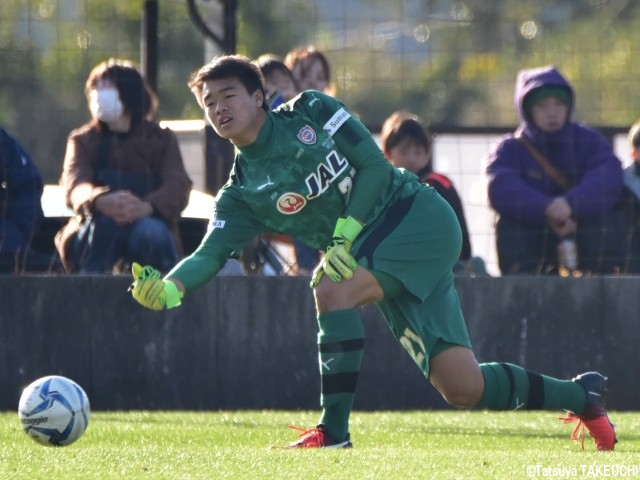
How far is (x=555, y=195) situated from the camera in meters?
9.43

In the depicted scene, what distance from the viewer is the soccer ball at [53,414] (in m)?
6.20

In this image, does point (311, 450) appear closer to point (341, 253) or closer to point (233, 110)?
point (341, 253)

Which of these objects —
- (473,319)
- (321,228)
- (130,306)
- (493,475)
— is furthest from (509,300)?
(493,475)

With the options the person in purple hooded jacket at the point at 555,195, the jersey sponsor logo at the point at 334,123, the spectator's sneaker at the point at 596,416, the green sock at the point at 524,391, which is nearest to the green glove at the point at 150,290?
the jersey sponsor logo at the point at 334,123

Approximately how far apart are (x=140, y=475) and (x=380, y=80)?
523cm

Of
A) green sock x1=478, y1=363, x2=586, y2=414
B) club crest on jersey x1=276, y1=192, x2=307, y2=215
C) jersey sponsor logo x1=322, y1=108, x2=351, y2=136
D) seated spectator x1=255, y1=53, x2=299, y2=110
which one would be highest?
seated spectator x1=255, y1=53, x2=299, y2=110

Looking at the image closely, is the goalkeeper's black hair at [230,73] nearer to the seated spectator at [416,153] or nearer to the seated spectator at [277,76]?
the seated spectator at [416,153]

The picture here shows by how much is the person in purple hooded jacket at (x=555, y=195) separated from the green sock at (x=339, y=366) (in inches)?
119

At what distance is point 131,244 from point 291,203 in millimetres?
2737

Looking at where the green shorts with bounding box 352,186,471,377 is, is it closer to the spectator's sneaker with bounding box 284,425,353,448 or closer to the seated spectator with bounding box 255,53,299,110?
the spectator's sneaker with bounding box 284,425,353,448

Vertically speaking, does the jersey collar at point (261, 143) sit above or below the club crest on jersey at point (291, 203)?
above

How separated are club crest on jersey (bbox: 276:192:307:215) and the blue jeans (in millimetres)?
2610

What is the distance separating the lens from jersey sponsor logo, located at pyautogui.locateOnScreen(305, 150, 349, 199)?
644cm

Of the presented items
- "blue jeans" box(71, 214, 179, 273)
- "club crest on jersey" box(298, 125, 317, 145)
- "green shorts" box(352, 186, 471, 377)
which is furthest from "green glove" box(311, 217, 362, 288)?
"blue jeans" box(71, 214, 179, 273)
